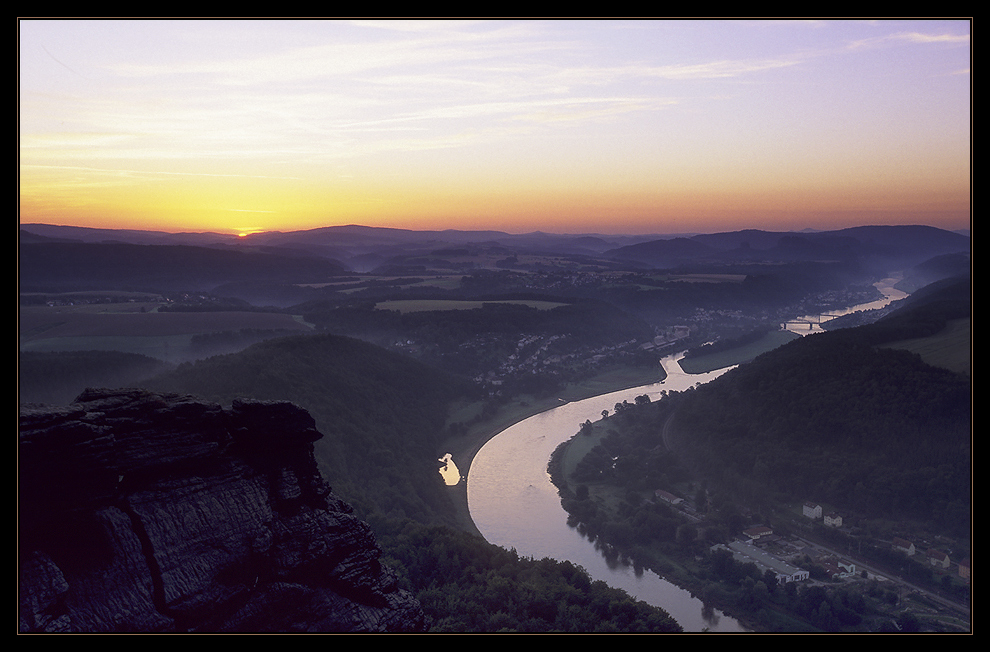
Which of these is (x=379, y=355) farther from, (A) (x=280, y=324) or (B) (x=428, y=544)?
(B) (x=428, y=544)

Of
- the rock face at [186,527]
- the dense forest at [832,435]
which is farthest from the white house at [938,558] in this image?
the rock face at [186,527]

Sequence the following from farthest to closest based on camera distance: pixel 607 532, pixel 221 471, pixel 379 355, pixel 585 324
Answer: pixel 585 324
pixel 379 355
pixel 607 532
pixel 221 471

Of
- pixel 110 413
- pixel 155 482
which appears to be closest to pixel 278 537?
pixel 155 482

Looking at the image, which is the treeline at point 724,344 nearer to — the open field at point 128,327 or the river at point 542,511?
Answer: the river at point 542,511

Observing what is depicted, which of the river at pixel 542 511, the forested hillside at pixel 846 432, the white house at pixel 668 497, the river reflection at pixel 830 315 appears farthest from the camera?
the river reflection at pixel 830 315

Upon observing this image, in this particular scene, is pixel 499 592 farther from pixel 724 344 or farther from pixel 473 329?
pixel 724 344

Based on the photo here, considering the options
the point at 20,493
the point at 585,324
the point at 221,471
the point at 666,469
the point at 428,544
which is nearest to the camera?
the point at 20,493
